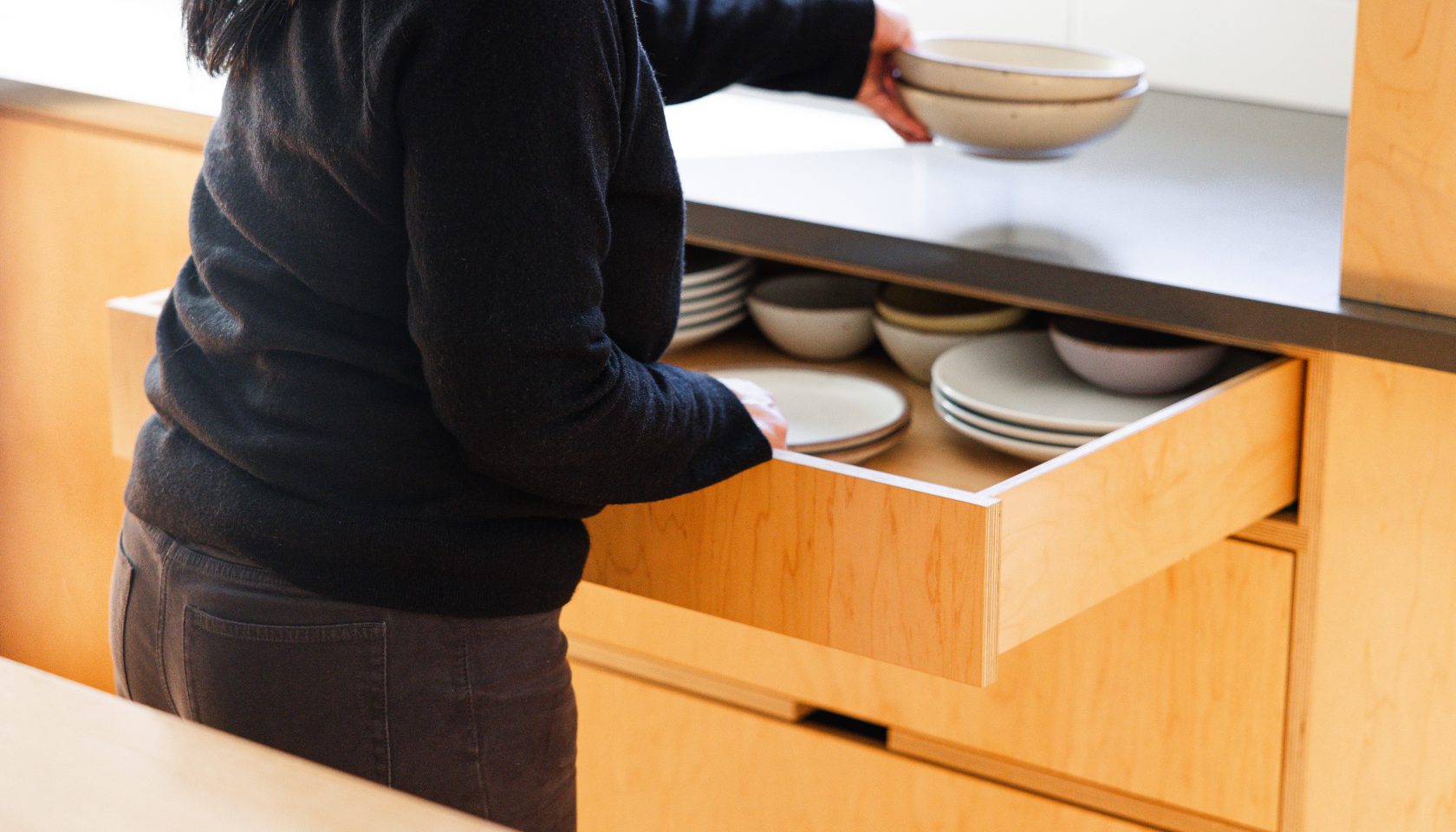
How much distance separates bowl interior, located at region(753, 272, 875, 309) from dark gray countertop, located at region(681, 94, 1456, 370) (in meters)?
0.11

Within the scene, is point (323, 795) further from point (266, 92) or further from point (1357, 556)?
point (1357, 556)

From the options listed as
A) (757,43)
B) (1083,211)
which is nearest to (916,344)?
(1083,211)

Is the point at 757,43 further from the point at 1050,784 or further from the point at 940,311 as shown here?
the point at 1050,784

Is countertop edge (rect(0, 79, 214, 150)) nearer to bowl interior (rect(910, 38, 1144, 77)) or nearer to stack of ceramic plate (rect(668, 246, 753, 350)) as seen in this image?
stack of ceramic plate (rect(668, 246, 753, 350))

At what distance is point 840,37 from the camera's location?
1453 millimetres

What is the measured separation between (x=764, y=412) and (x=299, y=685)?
35 cm

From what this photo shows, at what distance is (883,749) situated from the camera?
4.97ft

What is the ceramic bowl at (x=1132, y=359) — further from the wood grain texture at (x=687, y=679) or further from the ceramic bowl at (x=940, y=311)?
the wood grain texture at (x=687, y=679)

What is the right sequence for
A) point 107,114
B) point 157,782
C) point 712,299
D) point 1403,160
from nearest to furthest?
point 157,782 < point 1403,160 < point 712,299 < point 107,114

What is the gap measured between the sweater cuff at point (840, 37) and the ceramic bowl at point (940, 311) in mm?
202

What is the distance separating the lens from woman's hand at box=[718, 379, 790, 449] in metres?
1.13

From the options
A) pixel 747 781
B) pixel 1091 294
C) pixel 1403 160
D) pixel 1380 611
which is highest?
pixel 1403 160

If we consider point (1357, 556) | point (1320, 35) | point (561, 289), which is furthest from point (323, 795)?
point (1320, 35)

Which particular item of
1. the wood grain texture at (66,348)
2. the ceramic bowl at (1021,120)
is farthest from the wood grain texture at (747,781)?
the wood grain texture at (66,348)
